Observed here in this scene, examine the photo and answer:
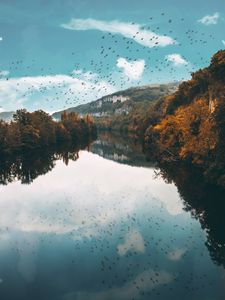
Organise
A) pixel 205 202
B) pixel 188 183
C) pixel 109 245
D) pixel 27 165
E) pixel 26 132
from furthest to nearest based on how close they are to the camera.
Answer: pixel 26 132 → pixel 27 165 → pixel 188 183 → pixel 205 202 → pixel 109 245

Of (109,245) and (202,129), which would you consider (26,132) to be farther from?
(109,245)

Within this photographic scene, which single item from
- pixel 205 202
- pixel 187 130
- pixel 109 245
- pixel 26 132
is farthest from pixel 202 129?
pixel 26 132

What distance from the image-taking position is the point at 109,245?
40625 millimetres

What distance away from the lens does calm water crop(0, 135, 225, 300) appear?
102 feet

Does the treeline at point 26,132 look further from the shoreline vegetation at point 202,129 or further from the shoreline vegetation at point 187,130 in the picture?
the shoreline vegetation at point 202,129

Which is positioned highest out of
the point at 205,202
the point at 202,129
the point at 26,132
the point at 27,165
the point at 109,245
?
the point at 202,129

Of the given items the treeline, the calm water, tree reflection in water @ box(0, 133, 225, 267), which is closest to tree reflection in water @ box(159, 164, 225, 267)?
tree reflection in water @ box(0, 133, 225, 267)

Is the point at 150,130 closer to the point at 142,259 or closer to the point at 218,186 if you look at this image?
the point at 218,186

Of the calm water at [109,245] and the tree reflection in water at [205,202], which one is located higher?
the tree reflection in water at [205,202]

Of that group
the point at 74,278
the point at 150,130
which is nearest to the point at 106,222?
the point at 74,278

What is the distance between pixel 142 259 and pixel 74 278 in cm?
643

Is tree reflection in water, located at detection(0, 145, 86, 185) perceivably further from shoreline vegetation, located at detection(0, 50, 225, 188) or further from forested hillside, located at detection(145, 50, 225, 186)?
forested hillside, located at detection(145, 50, 225, 186)

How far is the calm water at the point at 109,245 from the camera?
3094 cm

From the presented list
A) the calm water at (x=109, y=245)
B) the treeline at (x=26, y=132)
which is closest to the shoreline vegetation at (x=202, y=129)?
the calm water at (x=109, y=245)
